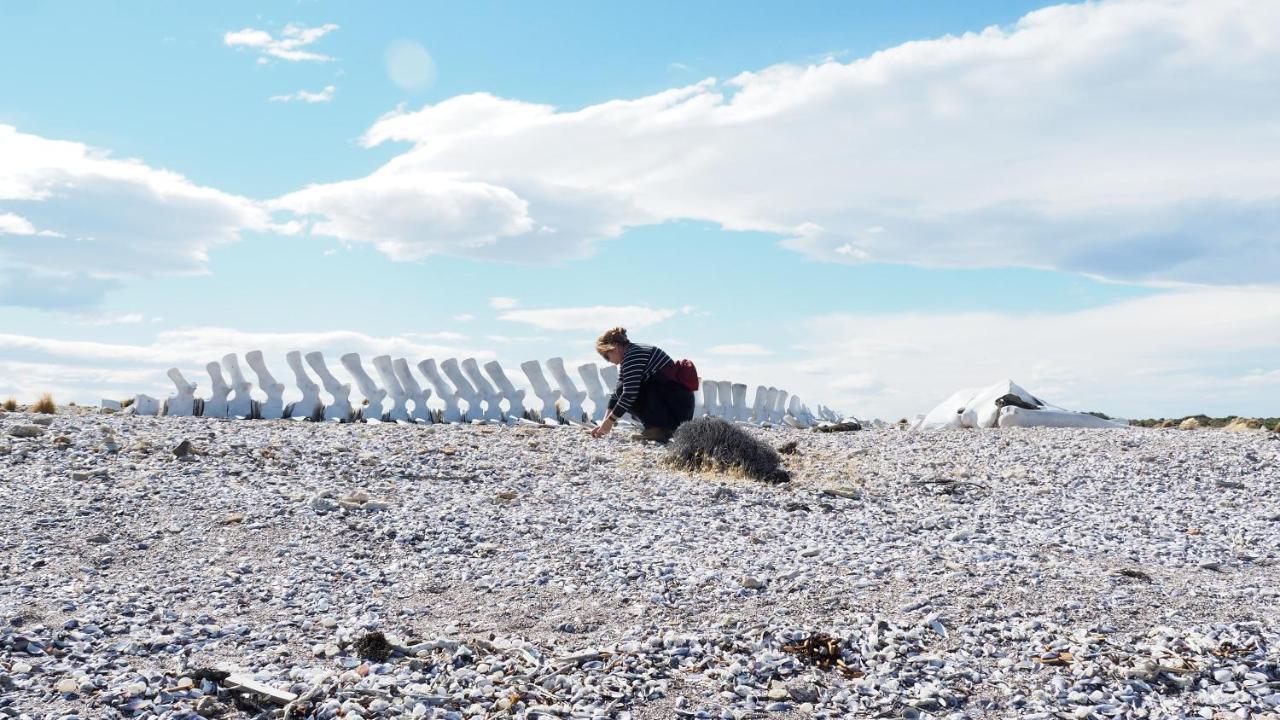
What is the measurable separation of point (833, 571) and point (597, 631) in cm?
151

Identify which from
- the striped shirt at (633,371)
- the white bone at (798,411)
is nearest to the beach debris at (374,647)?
the striped shirt at (633,371)

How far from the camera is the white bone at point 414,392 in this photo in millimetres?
13883

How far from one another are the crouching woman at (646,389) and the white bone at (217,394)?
5075 mm

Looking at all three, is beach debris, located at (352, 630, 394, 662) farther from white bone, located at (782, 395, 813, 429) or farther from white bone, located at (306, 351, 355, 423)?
white bone, located at (782, 395, 813, 429)

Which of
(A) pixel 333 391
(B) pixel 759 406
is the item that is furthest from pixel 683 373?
(B) pixel 759 406

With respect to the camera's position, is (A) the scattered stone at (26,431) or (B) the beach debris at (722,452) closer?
(A) the scattered stone at (26,431)

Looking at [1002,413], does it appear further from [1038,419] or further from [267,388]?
[267,388]

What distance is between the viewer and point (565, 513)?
292 inches

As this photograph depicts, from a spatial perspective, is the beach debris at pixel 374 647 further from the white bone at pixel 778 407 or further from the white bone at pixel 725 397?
the white bone at pixel 778 407

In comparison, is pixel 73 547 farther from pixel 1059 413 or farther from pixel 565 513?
pixel 1059 413

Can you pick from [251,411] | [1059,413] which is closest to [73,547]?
[251,411]

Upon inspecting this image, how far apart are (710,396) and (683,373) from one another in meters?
6.55

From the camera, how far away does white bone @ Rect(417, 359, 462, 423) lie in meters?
14.2

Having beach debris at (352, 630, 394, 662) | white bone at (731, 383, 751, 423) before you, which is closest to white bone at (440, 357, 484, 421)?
white bone at (731, 383, 751, 423)
